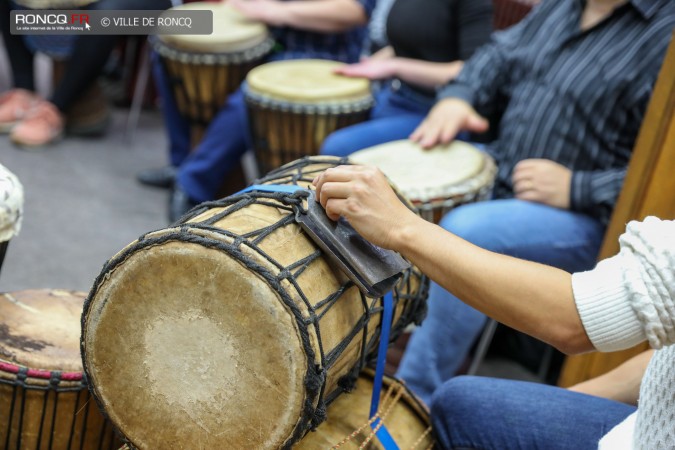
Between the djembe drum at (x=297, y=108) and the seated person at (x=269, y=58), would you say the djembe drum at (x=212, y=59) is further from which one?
the djembe drum at (x=297, y=108)

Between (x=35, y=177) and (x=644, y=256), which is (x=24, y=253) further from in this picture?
(x=644, y=256)

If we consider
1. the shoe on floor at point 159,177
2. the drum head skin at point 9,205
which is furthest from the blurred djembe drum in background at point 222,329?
the shoe on floor at point 159,177

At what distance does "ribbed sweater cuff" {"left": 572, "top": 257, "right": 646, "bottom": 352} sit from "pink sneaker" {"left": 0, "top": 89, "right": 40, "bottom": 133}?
340 cm

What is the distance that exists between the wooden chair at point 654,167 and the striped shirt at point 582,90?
20 centimetres

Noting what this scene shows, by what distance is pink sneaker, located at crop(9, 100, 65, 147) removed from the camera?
3.75 meters

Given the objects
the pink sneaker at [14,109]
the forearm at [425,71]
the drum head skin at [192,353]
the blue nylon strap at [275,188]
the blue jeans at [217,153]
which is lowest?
the pink sneaker at [14,109]

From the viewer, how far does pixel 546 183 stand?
81.9 inches

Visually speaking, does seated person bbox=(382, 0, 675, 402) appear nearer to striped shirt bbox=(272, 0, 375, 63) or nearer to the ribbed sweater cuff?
the ribbed sweater cuff

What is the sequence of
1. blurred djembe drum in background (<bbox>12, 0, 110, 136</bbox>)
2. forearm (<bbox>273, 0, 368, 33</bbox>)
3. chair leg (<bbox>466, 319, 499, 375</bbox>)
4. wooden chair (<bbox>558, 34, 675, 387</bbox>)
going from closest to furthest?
wooden chair (<bbox>558, 34, 675, 387</bbox>) → chair leg (<bbox>466, 319, 499, 375</bbox>) → forearm (<bbox>273, 0, 368, 33</bbox>) → blurred djembe drum in background (<bbox>12, 0, 110, 136</bbox>)

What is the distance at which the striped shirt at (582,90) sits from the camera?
2.01 metres

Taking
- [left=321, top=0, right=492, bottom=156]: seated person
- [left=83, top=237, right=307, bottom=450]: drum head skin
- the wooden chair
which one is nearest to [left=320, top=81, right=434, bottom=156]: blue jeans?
[left=321, top=0, right=492, bottom=156]: seated person

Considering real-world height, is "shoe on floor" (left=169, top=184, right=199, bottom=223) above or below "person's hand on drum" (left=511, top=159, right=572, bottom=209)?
below

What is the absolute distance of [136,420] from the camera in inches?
47.5

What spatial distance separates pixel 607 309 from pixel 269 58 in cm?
250
